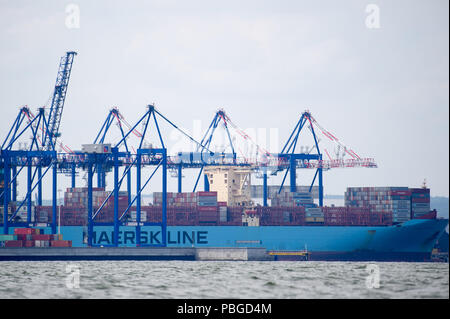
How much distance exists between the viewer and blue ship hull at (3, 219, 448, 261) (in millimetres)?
113750

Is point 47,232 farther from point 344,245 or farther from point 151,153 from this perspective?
point 344,245

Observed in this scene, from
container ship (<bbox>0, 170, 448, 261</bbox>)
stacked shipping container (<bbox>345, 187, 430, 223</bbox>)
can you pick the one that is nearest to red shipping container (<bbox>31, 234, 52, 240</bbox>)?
container ship (<bbox>0, 170, 448, 261</bbox>)

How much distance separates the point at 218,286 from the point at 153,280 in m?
7.75

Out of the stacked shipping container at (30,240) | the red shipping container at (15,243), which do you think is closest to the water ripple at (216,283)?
the stacked shipping container at (30,240)

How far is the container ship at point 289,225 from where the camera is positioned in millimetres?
114312

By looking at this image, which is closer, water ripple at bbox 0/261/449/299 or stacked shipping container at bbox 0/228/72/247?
water ripple at bbox 0/261/449/299

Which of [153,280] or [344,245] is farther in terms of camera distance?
[344,245]

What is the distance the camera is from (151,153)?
112m

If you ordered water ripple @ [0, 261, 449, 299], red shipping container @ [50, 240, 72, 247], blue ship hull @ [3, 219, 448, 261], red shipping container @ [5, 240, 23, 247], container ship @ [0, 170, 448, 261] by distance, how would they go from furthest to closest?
container ship @ [0, 170, 448, 261], blue ship hull @ [3, 219, 448, 261], red shipping container @ [50, 240, 72, 247], red shipping container @ [5, 240, 23, 247], water ripple @ [0, 261, 449, 299]

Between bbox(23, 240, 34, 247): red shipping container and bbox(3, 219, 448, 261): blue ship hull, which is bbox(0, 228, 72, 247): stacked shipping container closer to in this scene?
bbox(23, 240, 34, 247): red shipping container

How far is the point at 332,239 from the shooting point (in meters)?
115

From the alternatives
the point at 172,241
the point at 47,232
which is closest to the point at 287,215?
the point at 172,241

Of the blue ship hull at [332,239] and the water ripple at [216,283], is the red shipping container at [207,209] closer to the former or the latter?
the blue ship hull at [332,239]

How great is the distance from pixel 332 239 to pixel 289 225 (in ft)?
20.1
